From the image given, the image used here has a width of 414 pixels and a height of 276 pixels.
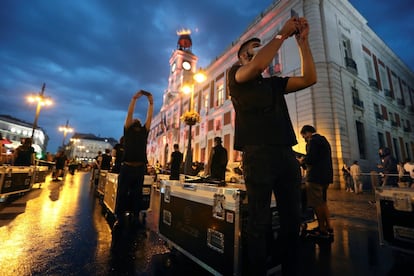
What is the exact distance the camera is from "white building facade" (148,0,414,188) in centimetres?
1124

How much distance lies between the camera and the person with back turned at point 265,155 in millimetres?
1187

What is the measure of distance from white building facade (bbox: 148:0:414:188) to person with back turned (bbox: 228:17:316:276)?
414 inches

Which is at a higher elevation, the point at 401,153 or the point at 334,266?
the point at 401,153

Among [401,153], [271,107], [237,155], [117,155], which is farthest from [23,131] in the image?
[401,153]

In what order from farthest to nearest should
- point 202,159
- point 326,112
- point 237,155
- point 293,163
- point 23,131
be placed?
point 23,131
point 202,159
point 237,155
point 326,112
point 293,163

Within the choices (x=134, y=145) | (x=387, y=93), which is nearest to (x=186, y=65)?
(x=387, y=93)

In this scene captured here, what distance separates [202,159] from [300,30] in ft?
66.6

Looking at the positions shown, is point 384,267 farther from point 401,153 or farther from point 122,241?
point 401,153

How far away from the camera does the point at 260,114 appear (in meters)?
1.35

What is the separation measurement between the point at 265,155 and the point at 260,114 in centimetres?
30

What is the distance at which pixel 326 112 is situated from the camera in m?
11.0

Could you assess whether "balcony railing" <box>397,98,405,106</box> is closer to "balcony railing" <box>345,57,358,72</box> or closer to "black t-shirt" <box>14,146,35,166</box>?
"balcony railing" <box>345,57,358,72</box>

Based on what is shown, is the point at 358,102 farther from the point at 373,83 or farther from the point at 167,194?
the point at 167,194

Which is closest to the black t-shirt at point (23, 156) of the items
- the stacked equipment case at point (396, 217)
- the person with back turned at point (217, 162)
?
the person with back turned at point (217, 162)
